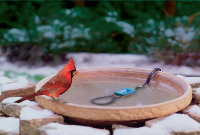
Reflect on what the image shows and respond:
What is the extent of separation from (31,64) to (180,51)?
6.76 ft

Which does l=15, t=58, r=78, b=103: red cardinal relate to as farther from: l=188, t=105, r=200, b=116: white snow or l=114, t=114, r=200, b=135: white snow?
l=188, t=105, r=200, b=116: white snow

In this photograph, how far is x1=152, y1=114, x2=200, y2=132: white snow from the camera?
1.35 metres

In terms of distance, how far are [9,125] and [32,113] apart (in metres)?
0.19

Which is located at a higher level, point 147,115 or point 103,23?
point 103,23

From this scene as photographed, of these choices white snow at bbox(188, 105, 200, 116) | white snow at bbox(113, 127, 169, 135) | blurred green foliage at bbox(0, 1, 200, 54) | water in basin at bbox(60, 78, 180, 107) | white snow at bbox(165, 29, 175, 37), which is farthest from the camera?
blurred green foliage at bbox(0, 1, 200, 54)

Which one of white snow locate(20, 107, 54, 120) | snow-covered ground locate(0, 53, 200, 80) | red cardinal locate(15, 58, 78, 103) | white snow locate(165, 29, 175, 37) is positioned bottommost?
snow-covered ground locate(0, 53, 200, 80)

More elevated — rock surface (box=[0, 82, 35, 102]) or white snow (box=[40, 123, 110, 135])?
rock surface (box=[0, 82, 35, 102])

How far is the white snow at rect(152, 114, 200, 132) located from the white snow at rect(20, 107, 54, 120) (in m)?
0.56

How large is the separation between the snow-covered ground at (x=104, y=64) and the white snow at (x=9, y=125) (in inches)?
78.6

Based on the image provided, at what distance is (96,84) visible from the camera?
205 centimetres

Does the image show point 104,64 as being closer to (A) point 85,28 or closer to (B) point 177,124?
(A) point 85,28

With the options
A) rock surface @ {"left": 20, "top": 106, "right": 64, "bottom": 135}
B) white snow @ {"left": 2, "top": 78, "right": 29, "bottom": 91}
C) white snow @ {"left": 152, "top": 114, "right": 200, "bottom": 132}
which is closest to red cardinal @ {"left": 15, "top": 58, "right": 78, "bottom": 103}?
rock surface @ {"left": 20, "top": 106, "right": 64, "bottom": 135}

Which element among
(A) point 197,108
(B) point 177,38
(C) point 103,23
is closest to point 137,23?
(C) point 103,23

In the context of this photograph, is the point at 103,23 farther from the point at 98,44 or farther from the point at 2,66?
the point at 2,66
